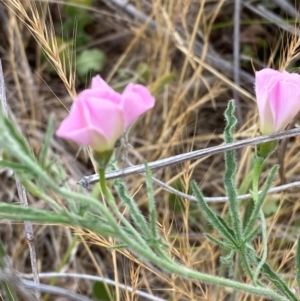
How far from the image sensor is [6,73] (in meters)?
1.77

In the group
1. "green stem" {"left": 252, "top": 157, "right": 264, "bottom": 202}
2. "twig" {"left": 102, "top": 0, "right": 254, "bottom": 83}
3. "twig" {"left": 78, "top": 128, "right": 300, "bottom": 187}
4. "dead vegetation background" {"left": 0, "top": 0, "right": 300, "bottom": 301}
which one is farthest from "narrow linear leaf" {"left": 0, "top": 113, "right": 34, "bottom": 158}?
"twig" {"left": 102, "top": 0, "right": 254, "bottom": 83}

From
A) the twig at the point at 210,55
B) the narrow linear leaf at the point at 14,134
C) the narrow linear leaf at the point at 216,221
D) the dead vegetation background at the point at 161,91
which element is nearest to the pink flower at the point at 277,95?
the narrow linear leaf at the point at 216,221

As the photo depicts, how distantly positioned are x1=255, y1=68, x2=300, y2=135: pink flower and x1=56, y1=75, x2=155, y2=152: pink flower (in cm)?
18

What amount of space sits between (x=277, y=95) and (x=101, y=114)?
0.78 ft

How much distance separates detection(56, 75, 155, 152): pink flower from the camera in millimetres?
565

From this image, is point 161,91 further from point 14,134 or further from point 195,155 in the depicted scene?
point 14,134

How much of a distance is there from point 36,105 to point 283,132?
114 centimetres

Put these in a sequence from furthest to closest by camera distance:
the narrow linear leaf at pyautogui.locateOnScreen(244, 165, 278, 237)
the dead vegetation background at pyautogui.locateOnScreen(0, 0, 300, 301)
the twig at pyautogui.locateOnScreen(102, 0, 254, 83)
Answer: the twig at pyautogui.locateOnScreen(102, 0, 254, 83) < the dead vegetation background at pyautogui.locateOnScreen(0, 0, 300, 301) < the narrow linear leaf at pyautogui.locateOnScreen(244, 165, 278, 237)

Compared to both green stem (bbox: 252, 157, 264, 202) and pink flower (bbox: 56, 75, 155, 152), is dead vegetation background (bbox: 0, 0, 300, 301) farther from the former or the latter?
pink flower (bbox: 56, 75, 155, 152)

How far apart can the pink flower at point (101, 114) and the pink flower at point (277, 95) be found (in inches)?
7.2

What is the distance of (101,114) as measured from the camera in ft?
1.88

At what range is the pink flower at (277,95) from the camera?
27.6 inches

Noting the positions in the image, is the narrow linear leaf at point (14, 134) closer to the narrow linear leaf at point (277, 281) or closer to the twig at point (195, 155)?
the twig at point (195, 155)

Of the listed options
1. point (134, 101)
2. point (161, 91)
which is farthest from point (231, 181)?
point (161, 91)
